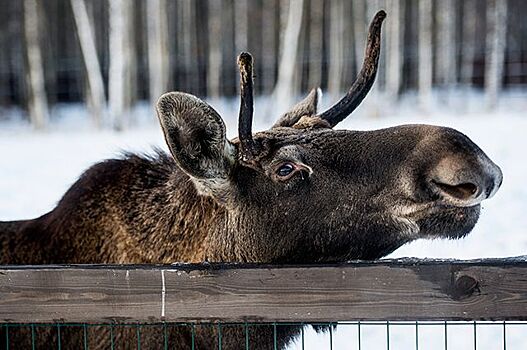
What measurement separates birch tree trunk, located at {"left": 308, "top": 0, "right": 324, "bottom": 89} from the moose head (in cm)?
2756

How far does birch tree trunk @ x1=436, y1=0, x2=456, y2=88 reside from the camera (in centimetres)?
3045

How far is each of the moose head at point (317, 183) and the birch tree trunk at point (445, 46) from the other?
26.4 m

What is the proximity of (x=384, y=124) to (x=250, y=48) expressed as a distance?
13382 millimetres

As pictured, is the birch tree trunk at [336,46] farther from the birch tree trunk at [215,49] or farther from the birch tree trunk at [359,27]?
the birch tree trunk at [215,49]

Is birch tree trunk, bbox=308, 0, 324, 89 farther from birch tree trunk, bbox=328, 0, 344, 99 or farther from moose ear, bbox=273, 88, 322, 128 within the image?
moose ear, bbox=273, 88, 322, 128

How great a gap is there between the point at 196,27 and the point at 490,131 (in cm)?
1877

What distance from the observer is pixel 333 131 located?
386 cm

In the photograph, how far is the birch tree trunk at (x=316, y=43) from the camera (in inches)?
1256

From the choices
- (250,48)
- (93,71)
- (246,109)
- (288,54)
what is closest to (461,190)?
(246,109)

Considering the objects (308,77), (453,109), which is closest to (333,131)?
(453,109)

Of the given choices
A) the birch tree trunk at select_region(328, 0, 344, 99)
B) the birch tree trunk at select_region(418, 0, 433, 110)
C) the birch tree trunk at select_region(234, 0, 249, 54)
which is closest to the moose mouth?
the birch tree trunk at select_region(418, 0, 433, 110)

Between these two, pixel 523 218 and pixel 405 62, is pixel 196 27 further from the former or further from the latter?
pixel 523 218

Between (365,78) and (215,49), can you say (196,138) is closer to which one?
(365,78)

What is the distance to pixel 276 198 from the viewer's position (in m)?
3.78
